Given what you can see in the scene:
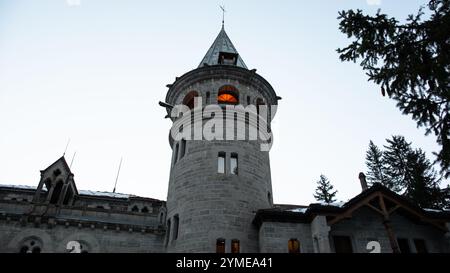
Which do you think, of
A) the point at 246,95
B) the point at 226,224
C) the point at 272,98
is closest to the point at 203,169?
the point at 226,224

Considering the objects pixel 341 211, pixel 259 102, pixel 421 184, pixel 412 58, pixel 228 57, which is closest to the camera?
pixel 412 58

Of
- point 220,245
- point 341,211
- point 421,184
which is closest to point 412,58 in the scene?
point 341,211

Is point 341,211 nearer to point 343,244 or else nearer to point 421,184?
point 343,244

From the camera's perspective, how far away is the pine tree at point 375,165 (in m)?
37.6

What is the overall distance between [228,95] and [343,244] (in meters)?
12.2

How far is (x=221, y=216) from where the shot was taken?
50.2ft

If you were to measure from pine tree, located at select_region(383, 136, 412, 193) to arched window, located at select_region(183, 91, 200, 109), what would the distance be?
83.3ft

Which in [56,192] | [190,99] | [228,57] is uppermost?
[228,57]

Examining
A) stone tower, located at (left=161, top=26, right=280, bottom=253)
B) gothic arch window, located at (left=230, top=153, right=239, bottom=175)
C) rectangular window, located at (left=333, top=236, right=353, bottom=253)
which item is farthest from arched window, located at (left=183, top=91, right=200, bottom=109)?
rectangular window, located at (left=333, top=236, right=353, bottom=253)

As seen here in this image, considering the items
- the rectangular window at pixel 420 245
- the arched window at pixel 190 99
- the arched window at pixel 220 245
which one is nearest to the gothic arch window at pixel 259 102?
the arched window at pixel 190 99

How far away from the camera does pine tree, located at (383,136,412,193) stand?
33.4 m

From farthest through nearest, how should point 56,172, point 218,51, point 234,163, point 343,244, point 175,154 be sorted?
point 218,51 → point 175,154 → point 56,172 → point 234,163 → point 343,244
